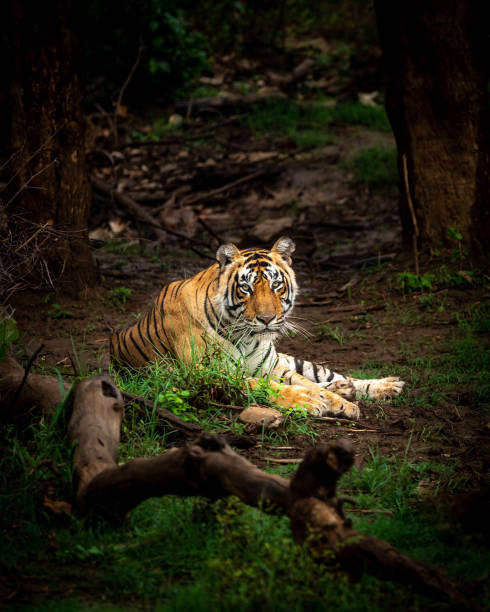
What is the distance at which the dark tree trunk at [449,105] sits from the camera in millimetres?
Answer: 6891

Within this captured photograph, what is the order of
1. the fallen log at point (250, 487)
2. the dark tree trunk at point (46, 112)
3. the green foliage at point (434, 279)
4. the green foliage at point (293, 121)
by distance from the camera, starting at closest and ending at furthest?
the fallen log at point (250, 487)
the dark tree trunk at point (46, 112)
the green foliage at point (434, 279)
the green foliage at point (293, 121)

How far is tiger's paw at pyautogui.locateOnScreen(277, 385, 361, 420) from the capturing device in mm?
4160

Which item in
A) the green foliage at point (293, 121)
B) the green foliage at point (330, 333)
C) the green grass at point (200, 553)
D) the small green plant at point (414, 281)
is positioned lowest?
the green foliage at point (330, 333)

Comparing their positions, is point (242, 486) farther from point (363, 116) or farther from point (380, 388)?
point (363, 116)

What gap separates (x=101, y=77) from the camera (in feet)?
41.8

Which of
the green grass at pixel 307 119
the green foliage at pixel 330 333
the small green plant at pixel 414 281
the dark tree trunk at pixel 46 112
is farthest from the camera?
the green grass at pixel 307 119

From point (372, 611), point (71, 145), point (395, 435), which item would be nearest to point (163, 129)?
point (71, 145)

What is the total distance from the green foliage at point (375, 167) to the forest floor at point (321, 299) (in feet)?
0.09

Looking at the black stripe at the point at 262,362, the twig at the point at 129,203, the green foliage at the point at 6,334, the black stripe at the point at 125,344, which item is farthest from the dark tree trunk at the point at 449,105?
the green foliage at the point at 6,334

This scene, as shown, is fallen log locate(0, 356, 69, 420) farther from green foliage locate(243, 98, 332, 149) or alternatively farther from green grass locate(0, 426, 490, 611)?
green foliage locate(243, 98, 332, 149)

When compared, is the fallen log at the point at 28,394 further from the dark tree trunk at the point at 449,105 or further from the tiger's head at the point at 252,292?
the dark tree trunk at the point at 449,105

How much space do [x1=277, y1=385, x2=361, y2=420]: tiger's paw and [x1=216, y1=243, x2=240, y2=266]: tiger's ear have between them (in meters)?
1.02

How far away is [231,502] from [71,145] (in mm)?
4704

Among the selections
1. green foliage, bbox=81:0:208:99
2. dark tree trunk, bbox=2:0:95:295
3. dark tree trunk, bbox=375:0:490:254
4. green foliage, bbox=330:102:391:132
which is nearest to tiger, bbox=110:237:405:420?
dark tree trunk, bbox=2:0:95:295
